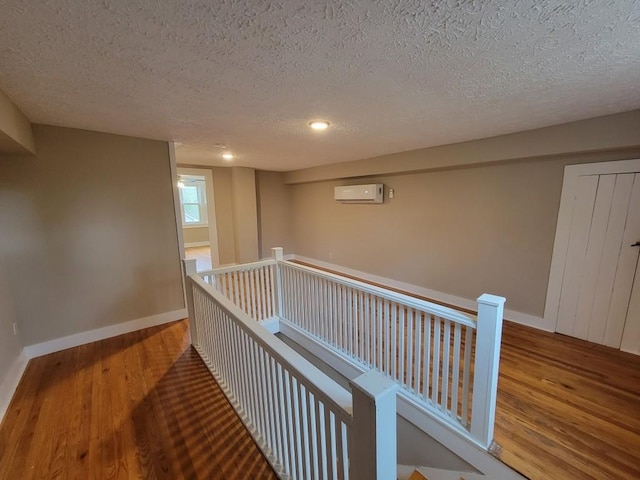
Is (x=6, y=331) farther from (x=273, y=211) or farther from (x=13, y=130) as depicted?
(x=273, y=211)

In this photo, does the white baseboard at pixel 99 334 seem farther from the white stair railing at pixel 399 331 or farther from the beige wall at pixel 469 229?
the beige wall at pixel 469 229

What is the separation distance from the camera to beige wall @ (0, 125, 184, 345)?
2371 millimetres

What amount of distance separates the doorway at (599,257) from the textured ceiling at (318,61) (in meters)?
0.71

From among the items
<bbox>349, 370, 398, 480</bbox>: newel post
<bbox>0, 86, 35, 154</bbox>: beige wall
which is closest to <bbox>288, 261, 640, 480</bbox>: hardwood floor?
Result: <bbox>349, 370, 398, 480</bbox>: newel post

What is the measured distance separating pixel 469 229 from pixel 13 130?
442 cm

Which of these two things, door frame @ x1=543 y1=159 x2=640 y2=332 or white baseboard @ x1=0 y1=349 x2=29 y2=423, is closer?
white baseboard @ x1=0 y1=349 x2=29 y2=423

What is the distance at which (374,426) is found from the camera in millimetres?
743

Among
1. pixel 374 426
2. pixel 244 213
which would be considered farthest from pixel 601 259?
pixel 244 213

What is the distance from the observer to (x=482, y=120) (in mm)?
2324

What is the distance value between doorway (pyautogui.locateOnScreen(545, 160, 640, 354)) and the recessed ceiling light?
2.49 meters

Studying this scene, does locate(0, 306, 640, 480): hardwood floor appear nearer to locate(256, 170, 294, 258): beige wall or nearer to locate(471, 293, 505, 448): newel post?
locate(471, 293, 505, 448): newel post

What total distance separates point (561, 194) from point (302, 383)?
3.24 m

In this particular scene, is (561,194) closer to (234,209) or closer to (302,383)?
(302,383)

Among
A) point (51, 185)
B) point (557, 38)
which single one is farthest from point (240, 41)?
point (51, 185)
